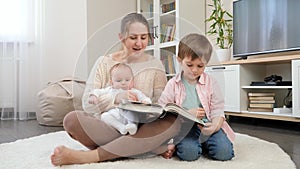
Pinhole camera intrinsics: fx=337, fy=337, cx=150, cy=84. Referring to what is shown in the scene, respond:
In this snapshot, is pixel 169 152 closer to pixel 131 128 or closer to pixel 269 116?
pixel 131 128

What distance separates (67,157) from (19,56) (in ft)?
7.38

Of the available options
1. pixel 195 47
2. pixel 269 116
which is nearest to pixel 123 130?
pixel 195 47

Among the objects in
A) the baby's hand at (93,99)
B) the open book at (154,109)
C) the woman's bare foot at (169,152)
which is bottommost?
the woman's bare foot at (169,152)

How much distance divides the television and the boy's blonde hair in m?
1.39

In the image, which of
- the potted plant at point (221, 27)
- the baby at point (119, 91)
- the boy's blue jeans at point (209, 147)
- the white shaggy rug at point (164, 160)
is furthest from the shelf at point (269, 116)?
the baby at point (119, 91)

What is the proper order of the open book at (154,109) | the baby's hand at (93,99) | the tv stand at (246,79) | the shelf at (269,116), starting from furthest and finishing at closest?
the tv stand at (246,79) → the shelf at (269,116) → the baby's hand at (93,99) → the open book at (154,109)

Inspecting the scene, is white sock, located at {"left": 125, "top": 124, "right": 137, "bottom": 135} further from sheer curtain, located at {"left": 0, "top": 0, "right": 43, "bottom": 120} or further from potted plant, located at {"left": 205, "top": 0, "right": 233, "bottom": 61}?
sheer curtain, located at {"left": 0, "top": 0, "right": 43, "bottom": 120}

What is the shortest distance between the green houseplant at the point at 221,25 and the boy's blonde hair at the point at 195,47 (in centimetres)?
163

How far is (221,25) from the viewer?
9.57ft

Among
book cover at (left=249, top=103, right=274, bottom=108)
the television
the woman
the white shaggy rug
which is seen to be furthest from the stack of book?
the woman

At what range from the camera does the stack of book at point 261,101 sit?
251cm

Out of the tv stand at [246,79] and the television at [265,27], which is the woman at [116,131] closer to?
the tv stand at [246,79]

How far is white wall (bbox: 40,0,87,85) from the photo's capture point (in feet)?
10.7

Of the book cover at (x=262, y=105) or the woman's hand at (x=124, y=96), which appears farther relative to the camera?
the book cover at (x=262, y=105)
